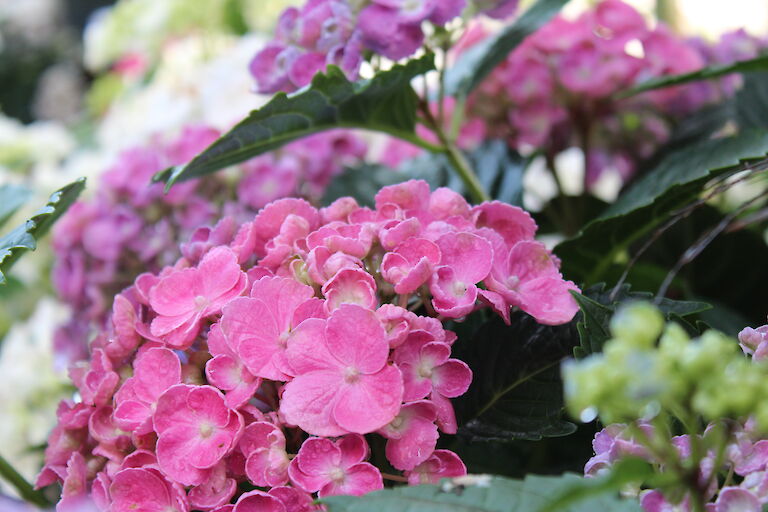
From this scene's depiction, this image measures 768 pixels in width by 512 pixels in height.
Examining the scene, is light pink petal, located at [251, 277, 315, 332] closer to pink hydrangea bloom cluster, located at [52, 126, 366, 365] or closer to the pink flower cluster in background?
the pink flower cluster in background

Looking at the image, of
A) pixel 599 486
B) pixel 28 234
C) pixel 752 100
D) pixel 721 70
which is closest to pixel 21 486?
pixel 28 234

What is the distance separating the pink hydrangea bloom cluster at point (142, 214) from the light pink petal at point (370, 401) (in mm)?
463

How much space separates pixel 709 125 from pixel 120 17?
124 cm

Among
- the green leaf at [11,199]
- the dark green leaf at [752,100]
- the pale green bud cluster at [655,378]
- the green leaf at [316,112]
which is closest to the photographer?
the pale green bud cluster at [655,378]

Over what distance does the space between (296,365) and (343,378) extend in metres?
0.02

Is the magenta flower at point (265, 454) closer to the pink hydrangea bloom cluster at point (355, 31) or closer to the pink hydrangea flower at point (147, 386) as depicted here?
the pink hydrangea flower at point (147, 386)

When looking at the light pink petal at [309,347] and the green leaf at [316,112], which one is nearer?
the light pink petal at [309,347]

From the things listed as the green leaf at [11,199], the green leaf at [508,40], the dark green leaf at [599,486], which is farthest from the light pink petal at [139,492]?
the green leaf at [508,40]

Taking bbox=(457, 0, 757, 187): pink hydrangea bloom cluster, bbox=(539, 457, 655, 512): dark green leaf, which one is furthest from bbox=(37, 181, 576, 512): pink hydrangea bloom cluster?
bbox=(457, 0, 757, 187): pink hydrangea bloom cluster

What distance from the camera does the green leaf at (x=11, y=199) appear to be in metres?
0.62

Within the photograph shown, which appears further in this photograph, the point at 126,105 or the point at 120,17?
the point at 120,17

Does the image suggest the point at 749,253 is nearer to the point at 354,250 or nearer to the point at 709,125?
the point at 709,125

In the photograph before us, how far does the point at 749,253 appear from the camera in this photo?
72 cm

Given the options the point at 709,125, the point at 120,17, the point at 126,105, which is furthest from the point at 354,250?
the point at 120,17
